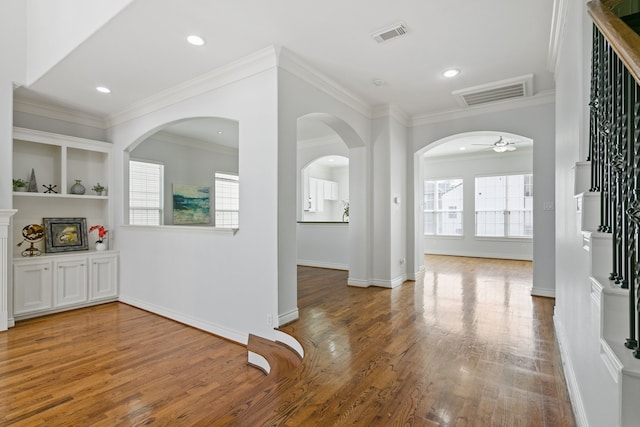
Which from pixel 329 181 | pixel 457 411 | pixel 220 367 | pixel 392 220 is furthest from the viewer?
pixel 329 181

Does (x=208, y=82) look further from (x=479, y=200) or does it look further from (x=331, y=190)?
(x=479, y=200)

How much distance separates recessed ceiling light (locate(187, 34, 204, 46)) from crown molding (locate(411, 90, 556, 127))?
3.55m

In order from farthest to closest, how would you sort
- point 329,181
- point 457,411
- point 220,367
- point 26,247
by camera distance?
point 329,181 → point 26,247 → point 220,367 → point 457,411

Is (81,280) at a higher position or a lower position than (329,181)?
lower

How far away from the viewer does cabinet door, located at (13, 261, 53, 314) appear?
4215 mm

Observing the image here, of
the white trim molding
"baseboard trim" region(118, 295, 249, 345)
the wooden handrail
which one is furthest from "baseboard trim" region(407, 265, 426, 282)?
the white trim molding

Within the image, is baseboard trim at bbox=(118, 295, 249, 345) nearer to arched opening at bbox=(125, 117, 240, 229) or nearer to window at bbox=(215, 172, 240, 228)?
arched opening at bbox=(125, 117, 240, 229)

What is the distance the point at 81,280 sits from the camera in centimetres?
479

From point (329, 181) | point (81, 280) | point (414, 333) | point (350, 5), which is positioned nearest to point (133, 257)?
point (81, 280)

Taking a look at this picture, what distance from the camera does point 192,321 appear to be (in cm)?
402

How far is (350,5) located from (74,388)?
3801 millimetres

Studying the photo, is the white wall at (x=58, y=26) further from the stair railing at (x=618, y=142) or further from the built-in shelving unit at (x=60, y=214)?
the stair railing at (x=618, y=142)

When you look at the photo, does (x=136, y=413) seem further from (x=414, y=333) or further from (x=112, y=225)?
(x=112, y=225)

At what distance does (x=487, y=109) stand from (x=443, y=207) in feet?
16.4
